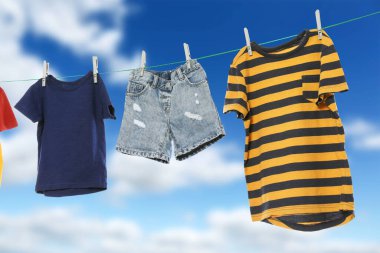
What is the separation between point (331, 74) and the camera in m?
3.36

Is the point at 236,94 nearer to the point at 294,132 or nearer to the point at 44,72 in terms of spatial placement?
the point at 294,132

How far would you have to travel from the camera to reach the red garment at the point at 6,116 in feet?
14.3

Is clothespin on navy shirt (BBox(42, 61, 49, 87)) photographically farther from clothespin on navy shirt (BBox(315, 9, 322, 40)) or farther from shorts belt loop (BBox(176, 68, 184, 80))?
clothespin on navy shirt (BBox(315, 9, 322, 40))

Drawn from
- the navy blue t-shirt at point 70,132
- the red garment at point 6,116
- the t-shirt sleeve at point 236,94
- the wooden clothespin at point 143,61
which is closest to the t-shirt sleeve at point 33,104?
the navy blue t-shirt at point 70,132

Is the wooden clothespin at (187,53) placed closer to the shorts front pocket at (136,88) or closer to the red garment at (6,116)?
the shorts front pocket at (136,88)

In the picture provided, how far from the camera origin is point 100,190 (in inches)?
159

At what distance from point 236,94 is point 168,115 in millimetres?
644

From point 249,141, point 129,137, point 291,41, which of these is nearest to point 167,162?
point 129,137

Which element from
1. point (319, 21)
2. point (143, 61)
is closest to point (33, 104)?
point (143, 61)

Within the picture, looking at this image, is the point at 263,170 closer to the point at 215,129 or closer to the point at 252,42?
the point at 215,129

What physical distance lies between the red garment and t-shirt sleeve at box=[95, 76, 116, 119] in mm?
845

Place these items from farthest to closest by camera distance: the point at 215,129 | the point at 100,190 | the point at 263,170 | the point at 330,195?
1. the point at 100,190
2. the point at 215,129
3. the point at 263,170
4. the point at 330,195

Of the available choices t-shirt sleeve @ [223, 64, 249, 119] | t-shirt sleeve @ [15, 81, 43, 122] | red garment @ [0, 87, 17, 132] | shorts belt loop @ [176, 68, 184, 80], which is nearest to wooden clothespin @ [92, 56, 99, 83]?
t-shirt sleeve @ [15, 81, 43, 122]

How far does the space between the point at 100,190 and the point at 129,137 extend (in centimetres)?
→ 49
